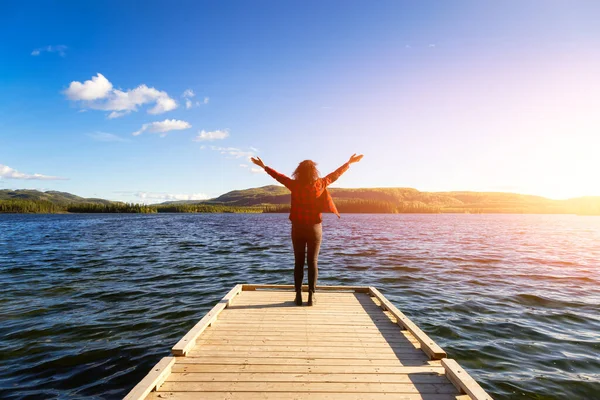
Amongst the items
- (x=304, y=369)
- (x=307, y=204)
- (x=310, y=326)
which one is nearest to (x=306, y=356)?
(x=304, y=369)

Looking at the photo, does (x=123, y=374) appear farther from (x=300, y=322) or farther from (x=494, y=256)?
(x=494, y=256)

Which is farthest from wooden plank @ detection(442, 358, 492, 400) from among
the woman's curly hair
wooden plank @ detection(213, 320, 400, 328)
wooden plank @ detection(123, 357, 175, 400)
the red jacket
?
the woman's curly hair

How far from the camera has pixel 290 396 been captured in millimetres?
4578

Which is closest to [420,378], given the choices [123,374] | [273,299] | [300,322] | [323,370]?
[323,370]

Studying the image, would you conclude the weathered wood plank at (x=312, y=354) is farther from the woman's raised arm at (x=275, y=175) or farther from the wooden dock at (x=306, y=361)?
the woman's raised arm at (x=275, y=175)

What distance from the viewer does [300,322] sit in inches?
305

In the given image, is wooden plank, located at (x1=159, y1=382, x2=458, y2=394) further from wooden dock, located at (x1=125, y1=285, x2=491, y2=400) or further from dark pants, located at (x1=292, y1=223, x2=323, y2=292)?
Result: dark pants, located at (x1=292, y1=223, x2=323, y2=292)

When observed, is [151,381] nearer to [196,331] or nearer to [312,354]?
[196,331]

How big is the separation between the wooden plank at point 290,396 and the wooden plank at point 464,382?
0.13m

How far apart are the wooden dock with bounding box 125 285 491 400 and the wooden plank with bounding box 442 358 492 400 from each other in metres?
0.01

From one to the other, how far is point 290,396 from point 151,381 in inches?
77.3

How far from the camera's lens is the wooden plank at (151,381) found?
435 cm

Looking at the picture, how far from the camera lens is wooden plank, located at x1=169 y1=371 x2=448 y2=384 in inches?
198

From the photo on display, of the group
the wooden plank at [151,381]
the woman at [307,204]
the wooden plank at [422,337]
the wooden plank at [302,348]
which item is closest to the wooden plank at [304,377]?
the wooden plank at [151,381]
